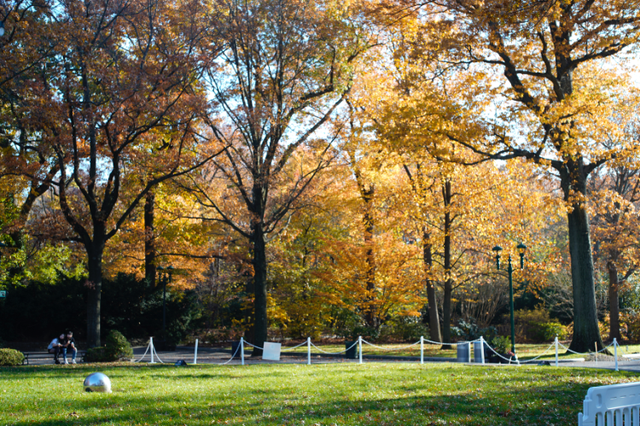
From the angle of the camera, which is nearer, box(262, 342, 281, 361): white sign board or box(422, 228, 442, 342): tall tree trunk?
box(262, 342, 281, 361): white sign board

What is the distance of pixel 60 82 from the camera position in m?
17.2

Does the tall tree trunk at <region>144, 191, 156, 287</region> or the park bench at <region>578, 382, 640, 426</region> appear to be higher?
the tall tree trunk at <region>144, 191, 156, 287</region>

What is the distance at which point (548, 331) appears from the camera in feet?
95.7

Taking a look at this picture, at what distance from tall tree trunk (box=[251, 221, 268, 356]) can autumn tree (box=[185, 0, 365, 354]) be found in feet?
0.06

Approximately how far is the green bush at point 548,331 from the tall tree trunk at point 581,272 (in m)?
11.6

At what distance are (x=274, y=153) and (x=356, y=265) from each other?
8148mm

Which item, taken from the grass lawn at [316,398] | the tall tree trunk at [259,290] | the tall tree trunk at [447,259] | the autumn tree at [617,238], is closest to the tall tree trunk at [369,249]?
the tall tree trunk at [447,259]

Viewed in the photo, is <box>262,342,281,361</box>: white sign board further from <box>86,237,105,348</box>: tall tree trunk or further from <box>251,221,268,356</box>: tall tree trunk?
<box>86,237,105,348</box>: tall tree trunk

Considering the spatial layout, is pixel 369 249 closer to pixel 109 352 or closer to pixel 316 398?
pixel 109 352

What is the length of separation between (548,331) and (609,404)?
27393 millimetres

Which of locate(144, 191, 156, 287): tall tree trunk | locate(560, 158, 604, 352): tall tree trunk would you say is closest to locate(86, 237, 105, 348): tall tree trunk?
locate(144, 191, 156, 287): tall tree trunk

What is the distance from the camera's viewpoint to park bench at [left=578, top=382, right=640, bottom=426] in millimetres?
4332

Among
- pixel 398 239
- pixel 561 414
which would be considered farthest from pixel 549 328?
pixel 561 414

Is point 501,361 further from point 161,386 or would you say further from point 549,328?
point 549,328
